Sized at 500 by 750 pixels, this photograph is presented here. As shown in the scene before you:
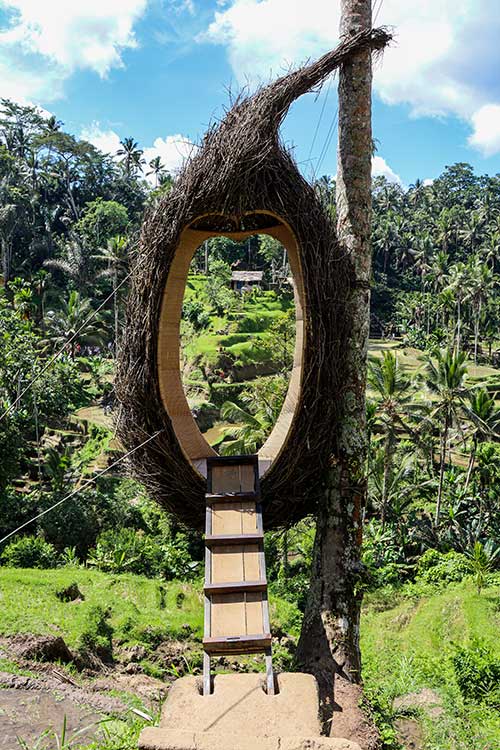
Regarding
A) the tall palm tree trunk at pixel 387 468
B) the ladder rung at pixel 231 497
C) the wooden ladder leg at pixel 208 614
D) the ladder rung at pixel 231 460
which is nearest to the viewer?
the wooden ladder leg at pixel 208 614

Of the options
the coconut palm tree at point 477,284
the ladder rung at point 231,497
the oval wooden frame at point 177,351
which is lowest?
the ladder rung at point 231,497

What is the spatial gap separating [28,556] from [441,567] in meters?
11.6

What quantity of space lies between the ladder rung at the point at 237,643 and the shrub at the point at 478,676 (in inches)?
195

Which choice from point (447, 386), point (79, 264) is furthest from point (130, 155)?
point (447, 386)

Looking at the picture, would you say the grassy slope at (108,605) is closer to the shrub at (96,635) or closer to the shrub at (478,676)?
the shrub at (96,635)

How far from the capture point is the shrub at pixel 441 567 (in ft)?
54.2

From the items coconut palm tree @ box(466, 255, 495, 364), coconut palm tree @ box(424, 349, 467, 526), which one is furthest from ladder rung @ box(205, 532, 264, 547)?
coconut palm tree @ box(466, 255, 495, 364)

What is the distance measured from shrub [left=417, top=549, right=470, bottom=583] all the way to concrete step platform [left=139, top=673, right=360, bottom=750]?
14.6 meters

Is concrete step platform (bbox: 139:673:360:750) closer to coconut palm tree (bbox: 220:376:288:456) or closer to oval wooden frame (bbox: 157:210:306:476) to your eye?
oval wooden frame (bbox: 157:210:306:476)

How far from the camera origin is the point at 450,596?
496 inches

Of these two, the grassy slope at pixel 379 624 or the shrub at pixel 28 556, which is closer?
the grassy slope at pixel 379 624

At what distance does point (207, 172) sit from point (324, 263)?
3.40 ft

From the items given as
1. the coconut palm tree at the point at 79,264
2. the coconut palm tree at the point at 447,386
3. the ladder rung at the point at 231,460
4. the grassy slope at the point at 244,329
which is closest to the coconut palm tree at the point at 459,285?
the grassy slope at the point at 244,329

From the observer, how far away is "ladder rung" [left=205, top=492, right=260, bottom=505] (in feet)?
13.7
